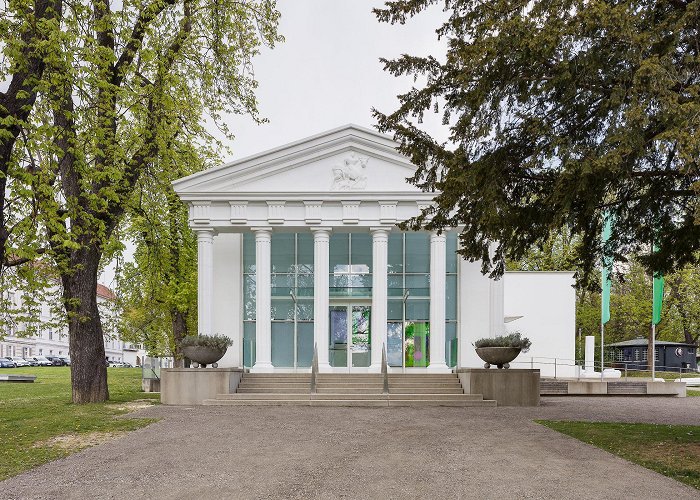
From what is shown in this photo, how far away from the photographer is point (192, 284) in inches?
1126

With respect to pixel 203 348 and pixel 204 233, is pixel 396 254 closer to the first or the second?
pixel 204 233

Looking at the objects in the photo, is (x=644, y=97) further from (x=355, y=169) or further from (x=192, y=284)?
(x=192, y=284)

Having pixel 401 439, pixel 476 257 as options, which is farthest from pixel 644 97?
pixel 401 439

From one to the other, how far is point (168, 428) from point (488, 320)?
47.8 ft

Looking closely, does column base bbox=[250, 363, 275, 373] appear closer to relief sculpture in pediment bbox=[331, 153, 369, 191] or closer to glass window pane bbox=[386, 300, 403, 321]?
glass window pane bbox=[386, 300, 403, 321]

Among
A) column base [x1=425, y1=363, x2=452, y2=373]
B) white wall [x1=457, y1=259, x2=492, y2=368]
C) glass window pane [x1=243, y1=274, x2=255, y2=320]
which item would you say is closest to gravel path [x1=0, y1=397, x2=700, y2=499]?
column base [x1=425, y1=363, x2=452, y2=373]

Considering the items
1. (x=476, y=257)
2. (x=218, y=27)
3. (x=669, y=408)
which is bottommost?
(x=669, y=408)

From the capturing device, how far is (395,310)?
25484 mm

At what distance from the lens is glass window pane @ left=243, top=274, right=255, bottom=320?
996 inches

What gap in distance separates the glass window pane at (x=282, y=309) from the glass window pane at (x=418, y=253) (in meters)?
4.57

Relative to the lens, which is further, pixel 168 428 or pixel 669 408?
pixel 669 408

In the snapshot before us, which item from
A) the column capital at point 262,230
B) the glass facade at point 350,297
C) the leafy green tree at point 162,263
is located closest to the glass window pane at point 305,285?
the glass facade at point 350,297

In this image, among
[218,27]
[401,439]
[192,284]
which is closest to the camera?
[401,439]

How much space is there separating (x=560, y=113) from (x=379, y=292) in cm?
1418
